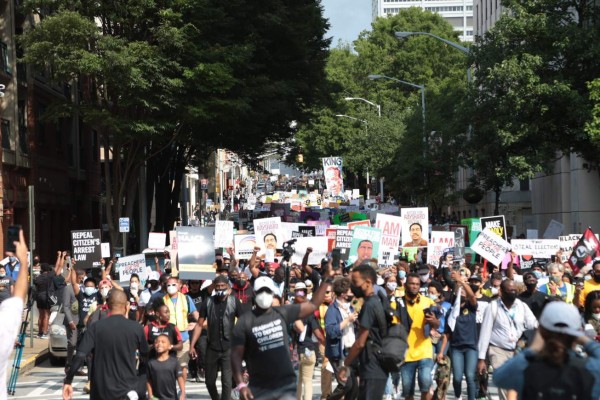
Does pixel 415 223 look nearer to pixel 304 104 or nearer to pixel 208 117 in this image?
pixel 208 117

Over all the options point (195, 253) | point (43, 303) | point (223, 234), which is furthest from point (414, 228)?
point (195, 253)

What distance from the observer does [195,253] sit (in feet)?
62.0

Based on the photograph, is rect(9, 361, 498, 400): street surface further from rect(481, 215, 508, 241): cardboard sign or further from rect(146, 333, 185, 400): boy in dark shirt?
rect(481, 215, 508, 241): cardboard sign

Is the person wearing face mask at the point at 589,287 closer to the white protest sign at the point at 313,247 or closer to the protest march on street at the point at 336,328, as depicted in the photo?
the protest march on street at the point at 336,328

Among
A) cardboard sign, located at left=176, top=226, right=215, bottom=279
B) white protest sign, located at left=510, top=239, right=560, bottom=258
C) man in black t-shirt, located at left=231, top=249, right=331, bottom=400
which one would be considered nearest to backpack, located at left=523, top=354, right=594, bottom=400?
man in black t-shirt, located at left=231, top=249, right=331, bottom=400

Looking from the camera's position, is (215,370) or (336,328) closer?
(336,328)

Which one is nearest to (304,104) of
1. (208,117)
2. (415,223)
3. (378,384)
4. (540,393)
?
(208,117)

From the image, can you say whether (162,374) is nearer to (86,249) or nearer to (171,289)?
(171,289)

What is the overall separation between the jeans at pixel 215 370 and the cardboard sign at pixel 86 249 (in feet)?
30.6

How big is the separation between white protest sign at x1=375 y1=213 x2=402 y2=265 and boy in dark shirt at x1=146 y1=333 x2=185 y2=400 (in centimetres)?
1259

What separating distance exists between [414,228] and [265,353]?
18185mm

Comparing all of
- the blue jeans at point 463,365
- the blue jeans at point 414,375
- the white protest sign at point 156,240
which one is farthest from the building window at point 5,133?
the blue jeans at point 414,375

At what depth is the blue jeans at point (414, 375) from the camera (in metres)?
12.7

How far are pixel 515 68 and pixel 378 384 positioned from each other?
22.6 metres
